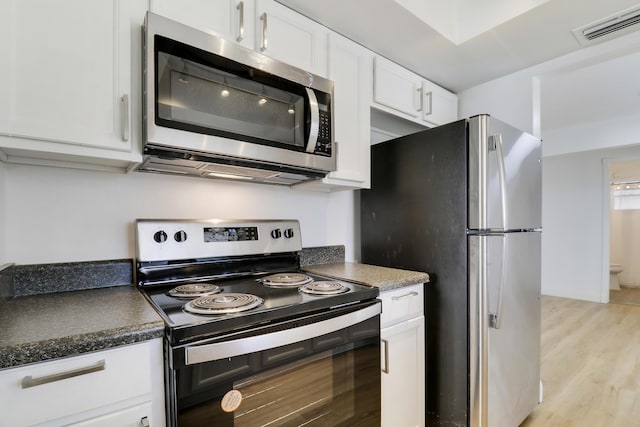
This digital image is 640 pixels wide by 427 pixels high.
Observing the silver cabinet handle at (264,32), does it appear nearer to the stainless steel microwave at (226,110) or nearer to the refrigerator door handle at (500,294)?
the stainless steel microwave at (226,110)

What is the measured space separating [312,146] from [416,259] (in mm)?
869

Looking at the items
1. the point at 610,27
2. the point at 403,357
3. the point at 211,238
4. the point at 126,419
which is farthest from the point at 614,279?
the point at 126,419

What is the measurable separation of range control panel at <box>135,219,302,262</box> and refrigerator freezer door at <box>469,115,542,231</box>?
3.06ft

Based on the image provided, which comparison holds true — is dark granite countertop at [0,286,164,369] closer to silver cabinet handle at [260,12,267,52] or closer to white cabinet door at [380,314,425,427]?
white cabinet door at [380,314,425,427]

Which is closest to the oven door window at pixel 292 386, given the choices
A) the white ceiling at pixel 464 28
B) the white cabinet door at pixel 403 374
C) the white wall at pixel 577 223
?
the white cabinet door at pixel 403 374

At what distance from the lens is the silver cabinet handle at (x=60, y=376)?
0.69 meters

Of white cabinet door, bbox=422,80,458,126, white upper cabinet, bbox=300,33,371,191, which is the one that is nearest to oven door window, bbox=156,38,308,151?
white upper cabinet, bbox=300,33,371,191

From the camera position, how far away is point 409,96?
6.89 feet

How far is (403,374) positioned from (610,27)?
2100 millimetres

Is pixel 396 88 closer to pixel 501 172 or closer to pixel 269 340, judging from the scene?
pixel 501 172

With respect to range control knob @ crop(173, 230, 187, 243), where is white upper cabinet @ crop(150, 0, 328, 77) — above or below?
above

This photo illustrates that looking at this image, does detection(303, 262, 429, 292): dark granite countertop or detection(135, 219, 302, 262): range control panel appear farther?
detection(303, 262, 429, 292): dark granite countertop

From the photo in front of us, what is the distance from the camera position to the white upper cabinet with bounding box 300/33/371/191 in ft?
5.48

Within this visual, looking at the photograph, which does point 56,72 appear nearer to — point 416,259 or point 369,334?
point 369,334
